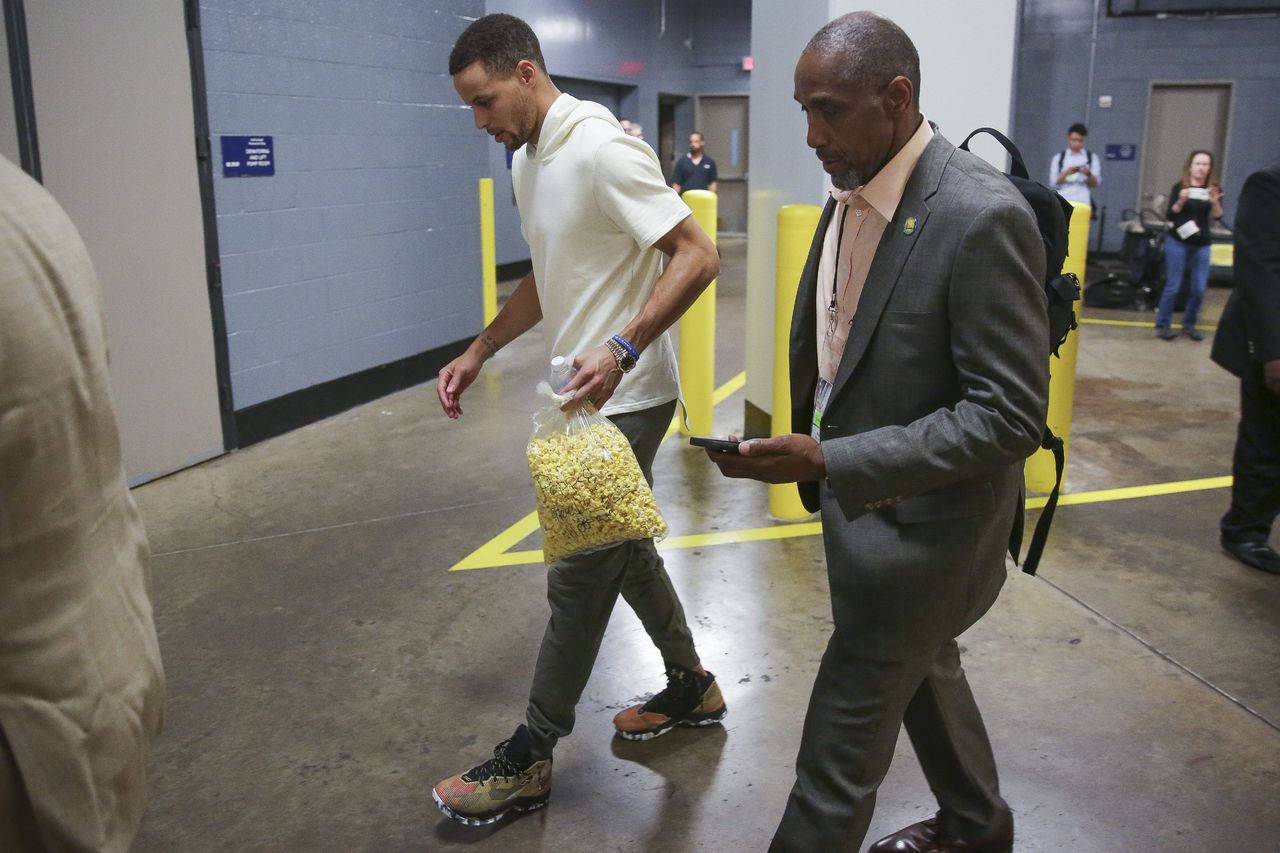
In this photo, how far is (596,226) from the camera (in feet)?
8.59

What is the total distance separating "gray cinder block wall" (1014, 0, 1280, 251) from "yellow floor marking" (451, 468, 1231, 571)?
10397mm

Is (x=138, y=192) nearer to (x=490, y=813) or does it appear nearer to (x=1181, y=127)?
(x=490, y=813)

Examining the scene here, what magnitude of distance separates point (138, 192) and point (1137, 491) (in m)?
5.36

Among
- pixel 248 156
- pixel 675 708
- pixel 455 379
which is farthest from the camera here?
pixel 248 156

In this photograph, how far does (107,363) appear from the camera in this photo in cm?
131

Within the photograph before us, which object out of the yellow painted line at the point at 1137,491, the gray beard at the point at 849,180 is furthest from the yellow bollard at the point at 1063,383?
the gray beard at the point at 849,180

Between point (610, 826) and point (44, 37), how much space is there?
4352mm

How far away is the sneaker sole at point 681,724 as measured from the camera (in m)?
3.15

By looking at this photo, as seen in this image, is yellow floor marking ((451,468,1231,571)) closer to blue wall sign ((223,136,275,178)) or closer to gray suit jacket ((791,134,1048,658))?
gray suit jacket ((791,134,1048,658))

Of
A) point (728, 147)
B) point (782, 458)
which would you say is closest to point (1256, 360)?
point (782, 458)

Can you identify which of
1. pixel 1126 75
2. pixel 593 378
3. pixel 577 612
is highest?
pixel 1126 75

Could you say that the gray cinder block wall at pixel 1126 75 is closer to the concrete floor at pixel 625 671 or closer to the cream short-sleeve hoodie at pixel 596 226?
the concrete floor at pixel 625 671

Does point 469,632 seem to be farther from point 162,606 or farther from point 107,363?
point 107,363

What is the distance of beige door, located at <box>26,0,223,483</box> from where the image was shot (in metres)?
4.91
